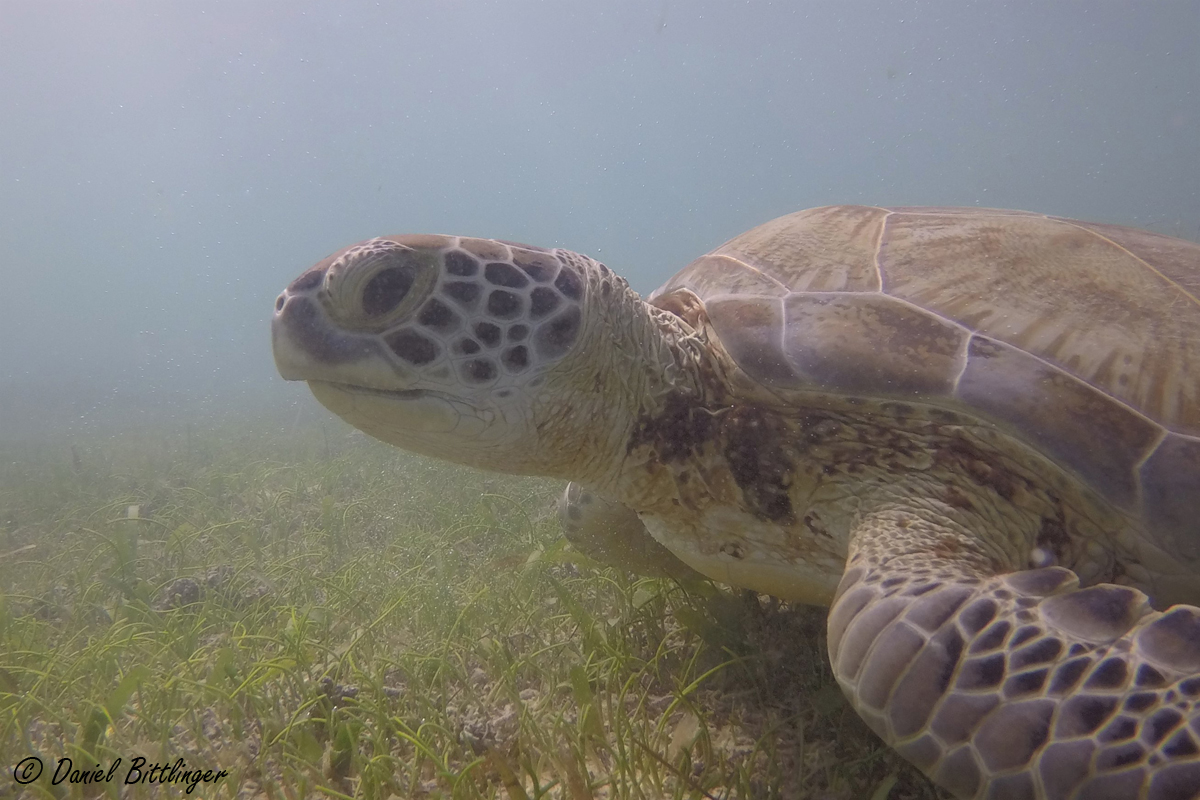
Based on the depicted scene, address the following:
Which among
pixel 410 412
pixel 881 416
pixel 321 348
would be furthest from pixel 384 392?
pixel 881 416

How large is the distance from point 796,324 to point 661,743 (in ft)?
3.70

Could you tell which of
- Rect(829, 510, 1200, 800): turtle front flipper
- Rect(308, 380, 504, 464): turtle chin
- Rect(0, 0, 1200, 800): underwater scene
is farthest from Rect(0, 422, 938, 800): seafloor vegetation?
Rect(308, 380, 504, 464): turtle chin

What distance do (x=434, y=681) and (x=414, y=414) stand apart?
2.82 ft

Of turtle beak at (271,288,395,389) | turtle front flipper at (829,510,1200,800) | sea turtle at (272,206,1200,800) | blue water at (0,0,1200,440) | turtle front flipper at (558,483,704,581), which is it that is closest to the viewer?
turtle front flipper at (829,510,1200,800)

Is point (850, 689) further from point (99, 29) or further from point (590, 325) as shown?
point (99, 29)

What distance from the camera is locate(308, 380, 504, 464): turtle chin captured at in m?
1.54

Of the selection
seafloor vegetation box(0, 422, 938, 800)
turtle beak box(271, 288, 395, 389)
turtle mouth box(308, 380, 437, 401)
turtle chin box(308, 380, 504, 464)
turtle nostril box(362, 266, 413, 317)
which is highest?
turtle nostril box(362, 266, 413, 317)

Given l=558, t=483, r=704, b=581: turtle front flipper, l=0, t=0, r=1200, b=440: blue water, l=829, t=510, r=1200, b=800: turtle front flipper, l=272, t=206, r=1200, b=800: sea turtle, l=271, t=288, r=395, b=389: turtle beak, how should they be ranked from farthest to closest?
l=0, t=0, r=1200, b=440: blue water < l=558, t=483, r=704, b=581: turtle front flipper < l=271, t=288, r=395, b=389: turtle beak < l=272, t=206, r=1200, b=800: sea turtle < l=829, t=510, r=1200, b=800: turtle front flipper

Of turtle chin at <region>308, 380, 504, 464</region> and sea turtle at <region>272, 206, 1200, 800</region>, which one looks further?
turtle chin at <region>308, 380, 504, 464</region>

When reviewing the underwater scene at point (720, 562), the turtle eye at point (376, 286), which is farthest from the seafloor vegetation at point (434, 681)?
the turtle eye at point (376, 286)

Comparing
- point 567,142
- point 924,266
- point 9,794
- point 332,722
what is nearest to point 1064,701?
point 924,266

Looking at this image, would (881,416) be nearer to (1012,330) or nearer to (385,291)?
(1012,330)

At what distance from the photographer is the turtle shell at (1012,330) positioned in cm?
135

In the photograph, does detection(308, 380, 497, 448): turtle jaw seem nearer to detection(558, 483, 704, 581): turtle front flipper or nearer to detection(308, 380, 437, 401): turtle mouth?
detection(308, 380, 437, 401): turtle mouth
